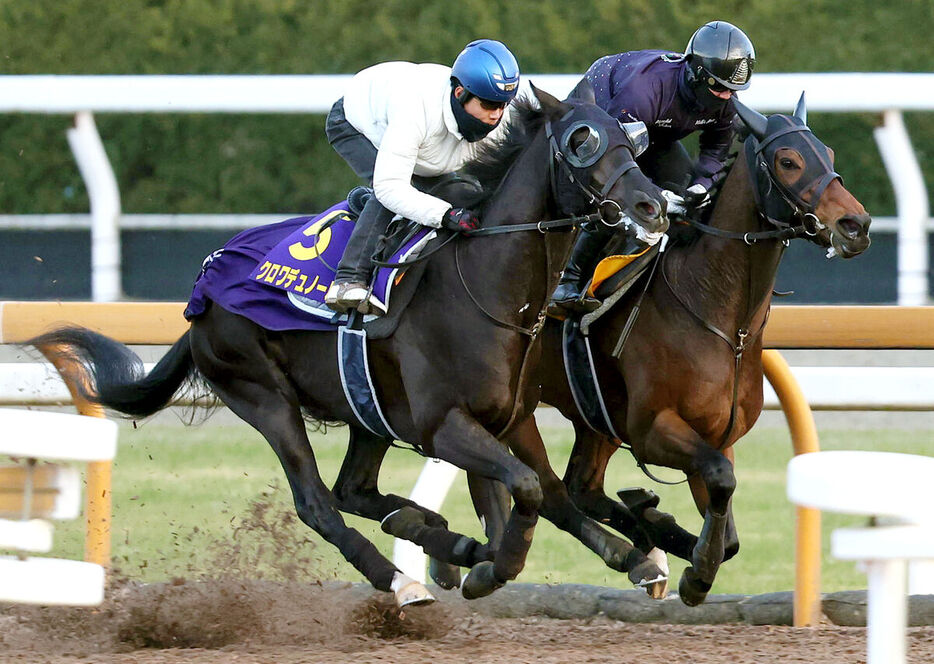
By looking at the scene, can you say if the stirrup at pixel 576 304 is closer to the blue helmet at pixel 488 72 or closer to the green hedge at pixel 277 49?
the blue helmet at pixel 488 72

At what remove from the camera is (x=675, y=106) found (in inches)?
169

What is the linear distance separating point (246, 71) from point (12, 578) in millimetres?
7785

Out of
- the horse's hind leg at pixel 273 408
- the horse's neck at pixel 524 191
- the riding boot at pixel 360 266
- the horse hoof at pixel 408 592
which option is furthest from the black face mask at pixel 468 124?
the horse hoof at pixel 408 592

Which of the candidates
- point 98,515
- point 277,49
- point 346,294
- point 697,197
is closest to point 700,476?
point 697,197

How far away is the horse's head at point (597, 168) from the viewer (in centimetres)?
358

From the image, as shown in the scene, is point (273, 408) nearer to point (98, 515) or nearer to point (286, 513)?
point (286, 513)

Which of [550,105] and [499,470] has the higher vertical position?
[550,105]

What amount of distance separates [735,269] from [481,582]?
1118 mm

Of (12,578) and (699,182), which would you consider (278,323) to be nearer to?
(699,182)

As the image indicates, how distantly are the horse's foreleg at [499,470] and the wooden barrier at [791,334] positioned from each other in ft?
2.60

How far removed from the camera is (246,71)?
9.04 m

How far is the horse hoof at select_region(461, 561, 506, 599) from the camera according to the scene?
3932 millimetres

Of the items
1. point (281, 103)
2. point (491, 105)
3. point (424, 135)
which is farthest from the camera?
point (281, 103)

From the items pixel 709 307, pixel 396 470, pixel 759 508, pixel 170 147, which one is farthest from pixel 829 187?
pixel 170 147
